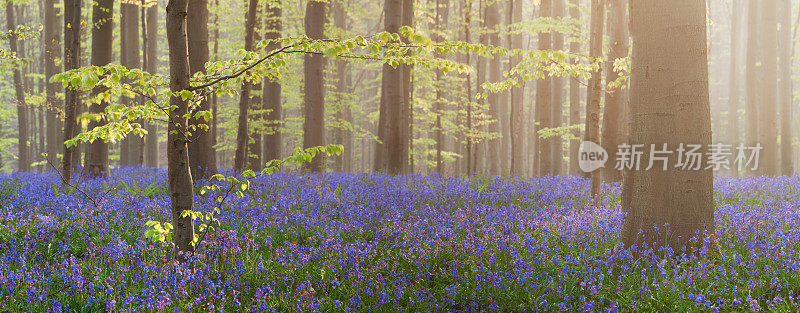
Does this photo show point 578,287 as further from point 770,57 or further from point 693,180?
point 770,57

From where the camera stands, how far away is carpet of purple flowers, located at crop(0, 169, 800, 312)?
3.85m

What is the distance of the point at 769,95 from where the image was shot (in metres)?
17.4

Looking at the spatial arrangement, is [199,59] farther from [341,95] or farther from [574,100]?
[574,100]

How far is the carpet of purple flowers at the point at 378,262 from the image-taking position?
12.6 ft

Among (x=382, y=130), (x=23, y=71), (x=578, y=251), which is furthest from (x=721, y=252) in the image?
(x=23, y=71)

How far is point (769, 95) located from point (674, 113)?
16.5 metres

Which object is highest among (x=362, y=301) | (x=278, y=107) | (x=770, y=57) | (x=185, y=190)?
(x=770, y=57)

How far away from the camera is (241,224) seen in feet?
19.4

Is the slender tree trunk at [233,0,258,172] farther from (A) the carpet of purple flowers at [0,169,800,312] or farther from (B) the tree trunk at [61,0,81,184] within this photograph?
(A) the carpet of purple flowers at [0,169,800,312]

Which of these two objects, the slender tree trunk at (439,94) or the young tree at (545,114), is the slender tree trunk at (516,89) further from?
the slender tree trunk at (439,94)

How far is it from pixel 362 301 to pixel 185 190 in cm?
170

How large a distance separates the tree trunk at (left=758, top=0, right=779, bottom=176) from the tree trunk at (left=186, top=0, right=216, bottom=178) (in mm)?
17392

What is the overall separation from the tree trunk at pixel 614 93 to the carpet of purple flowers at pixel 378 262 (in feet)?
10.8

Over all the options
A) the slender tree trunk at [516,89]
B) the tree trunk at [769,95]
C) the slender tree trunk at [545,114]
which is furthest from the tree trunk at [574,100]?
the tree trunk at [769,95]
